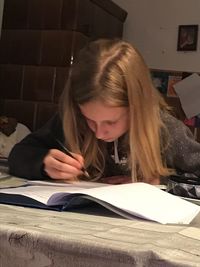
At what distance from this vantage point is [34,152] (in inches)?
48.4

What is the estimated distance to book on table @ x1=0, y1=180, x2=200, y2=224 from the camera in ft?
2.05

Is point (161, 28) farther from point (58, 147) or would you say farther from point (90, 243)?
point (90, 243)

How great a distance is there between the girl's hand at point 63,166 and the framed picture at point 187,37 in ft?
3.95

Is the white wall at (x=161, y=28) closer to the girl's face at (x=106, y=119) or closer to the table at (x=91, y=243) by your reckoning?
the girl's face at (x=106, y=119)

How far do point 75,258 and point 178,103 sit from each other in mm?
1773

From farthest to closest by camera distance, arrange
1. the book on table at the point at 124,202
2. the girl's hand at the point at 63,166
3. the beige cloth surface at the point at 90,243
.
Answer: the girl's hand at the point at 63,166
the book on table at the point at 124,202
the beige cloth surface at the point at 90,243

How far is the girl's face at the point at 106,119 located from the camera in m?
1.08

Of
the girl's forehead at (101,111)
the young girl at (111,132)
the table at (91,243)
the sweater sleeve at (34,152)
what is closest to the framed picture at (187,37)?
the young girl at (111,132)

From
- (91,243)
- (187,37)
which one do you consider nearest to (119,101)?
(91,243)

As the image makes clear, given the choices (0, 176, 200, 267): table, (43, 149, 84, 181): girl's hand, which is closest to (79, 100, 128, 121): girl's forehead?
(43, 149, 84, 181): girl's hand

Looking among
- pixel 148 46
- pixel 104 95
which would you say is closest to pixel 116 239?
pixel 104 95

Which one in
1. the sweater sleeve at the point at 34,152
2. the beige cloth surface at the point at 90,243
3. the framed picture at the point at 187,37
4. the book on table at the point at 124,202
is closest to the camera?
the beige cloth surface at the point at 90,243

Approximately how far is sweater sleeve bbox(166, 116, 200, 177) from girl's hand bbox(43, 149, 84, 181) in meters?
0.28

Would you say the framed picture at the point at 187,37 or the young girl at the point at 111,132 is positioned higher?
the framed picture at the point at 187,37
